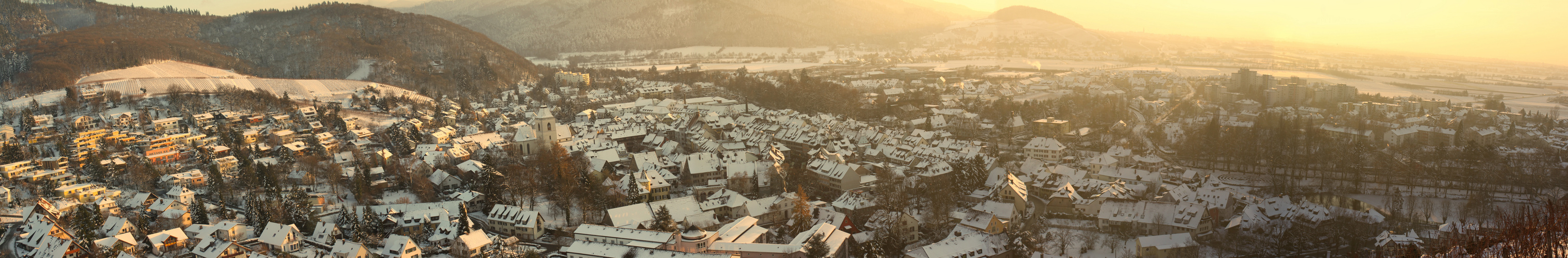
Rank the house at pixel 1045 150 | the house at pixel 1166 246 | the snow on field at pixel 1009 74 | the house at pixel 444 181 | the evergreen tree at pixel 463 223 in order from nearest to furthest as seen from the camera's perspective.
A: the house at pixel 1166 246, the evergreen tree at pixel 463 223, the house at pixel 444 181, the house at pixel 1045 150, the snow on field at pixel 1009 74

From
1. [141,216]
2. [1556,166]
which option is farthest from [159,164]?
[1556,166]

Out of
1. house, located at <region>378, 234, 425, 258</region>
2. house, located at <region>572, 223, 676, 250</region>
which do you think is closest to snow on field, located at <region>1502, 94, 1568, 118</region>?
house, located at <region>572, 223, 676, 250</region>

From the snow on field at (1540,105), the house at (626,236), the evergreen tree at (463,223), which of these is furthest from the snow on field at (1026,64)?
the evergreen tree at (463,223)

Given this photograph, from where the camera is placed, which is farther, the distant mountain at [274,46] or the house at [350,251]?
the distant mountain at [274,46]

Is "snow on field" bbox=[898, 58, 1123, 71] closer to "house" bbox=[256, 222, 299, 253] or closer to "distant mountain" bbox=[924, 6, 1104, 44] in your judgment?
"distant mountain" bbox=[924, 6, 1104, 44]

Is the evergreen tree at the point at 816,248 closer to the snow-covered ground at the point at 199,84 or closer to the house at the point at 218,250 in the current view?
the house at the point at 218,250

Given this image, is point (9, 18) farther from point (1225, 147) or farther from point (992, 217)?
point (1225, 147)

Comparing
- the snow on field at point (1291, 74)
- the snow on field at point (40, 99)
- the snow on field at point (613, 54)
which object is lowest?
the snow on field at point (1291, 74)

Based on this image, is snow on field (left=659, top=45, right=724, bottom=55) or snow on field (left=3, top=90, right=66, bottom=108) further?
snow on field (left=659, top=45, right=724, bottom=55)
